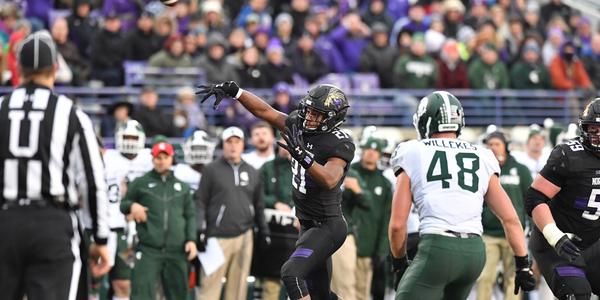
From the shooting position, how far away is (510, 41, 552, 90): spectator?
17.3 meters

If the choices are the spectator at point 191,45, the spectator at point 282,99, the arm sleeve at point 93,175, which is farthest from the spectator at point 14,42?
the arm sleeve at point 93,175

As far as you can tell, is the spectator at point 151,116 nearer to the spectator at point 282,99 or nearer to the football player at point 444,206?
the spectator at point 282,99

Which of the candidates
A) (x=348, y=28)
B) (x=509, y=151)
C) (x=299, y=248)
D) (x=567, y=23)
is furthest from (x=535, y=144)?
(x=567, y=23)

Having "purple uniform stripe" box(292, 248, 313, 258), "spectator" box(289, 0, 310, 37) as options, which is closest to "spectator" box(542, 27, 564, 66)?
"spectator" box(289, 0, 310, 37)

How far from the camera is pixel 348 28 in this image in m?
17.0

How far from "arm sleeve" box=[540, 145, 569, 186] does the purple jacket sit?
335 inches

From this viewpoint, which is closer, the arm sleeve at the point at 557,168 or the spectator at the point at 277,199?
the arm sleeve at the point at 557,168

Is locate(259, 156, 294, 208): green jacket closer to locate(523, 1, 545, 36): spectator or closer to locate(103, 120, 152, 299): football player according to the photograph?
locate(103, 120, 152, 299): football player

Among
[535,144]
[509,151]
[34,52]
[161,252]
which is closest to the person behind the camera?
[34,52]

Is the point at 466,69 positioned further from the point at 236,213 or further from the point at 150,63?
the point at 236,213

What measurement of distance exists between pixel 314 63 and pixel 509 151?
4.65 metres

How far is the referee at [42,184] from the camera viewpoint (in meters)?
6.25

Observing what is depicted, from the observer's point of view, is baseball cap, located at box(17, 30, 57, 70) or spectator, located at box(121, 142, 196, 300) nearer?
baseball cap, located at box(17, 30, 57, 70)

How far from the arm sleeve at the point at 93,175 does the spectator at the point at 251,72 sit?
9.15m
